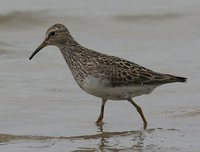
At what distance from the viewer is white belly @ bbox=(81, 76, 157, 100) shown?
1097 cm

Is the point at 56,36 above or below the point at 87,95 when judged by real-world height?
above

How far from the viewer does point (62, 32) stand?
11891mm

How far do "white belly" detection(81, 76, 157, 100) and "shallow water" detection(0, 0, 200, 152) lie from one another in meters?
0.48

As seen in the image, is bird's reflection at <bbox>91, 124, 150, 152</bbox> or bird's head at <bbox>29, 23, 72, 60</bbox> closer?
bird's reflection at <bbox>91, 124, 150, 152</bbox>

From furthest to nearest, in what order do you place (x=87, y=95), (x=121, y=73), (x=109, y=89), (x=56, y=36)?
(x=87, y=95)
(x=56, y=36)
(x=121, y=73)
(x=109, y=89)

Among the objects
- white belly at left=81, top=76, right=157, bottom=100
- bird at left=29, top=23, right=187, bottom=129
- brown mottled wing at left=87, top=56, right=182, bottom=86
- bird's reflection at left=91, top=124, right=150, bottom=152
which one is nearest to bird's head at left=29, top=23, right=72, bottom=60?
bird at left=29, top=23, right=187, bottom=129

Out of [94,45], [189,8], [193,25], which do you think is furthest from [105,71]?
[189,8]

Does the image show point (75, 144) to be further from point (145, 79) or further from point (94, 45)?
point (94, 45)

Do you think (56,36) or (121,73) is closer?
(121,73)

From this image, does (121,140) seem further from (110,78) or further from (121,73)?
(121,73)

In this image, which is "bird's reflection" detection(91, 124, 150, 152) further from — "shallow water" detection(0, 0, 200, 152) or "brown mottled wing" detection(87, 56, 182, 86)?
"brown mottled wing" detection(87, 56, 182, 86)

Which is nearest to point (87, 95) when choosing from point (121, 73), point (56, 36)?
point (56, 36)

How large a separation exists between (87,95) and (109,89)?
2401mm

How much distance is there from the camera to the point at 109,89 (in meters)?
11.1
